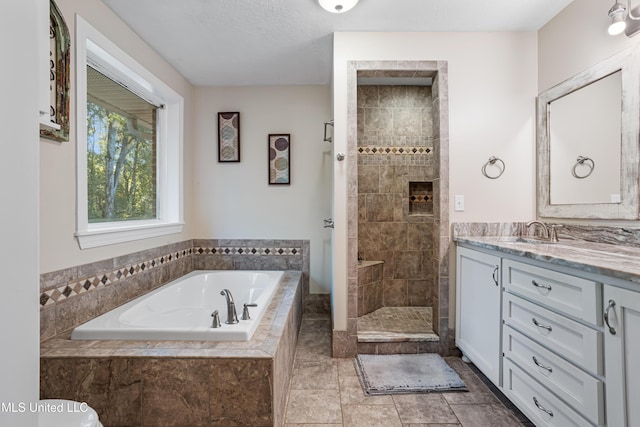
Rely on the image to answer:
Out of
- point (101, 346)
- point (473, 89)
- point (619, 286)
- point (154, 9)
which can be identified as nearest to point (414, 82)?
point (473, 89)

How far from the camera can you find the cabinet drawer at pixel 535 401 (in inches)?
47.6

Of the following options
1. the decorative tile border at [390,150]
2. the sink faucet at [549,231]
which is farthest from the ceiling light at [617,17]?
the decorative tile border at [390,150]

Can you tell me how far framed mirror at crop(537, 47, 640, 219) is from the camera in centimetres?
155

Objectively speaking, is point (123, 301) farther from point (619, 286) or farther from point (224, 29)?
point (619, 286)

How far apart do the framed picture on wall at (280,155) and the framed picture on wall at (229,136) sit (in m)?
0.35

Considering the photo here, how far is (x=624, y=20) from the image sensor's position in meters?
1.53

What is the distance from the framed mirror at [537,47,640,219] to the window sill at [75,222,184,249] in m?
2.94

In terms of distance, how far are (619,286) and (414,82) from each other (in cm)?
276

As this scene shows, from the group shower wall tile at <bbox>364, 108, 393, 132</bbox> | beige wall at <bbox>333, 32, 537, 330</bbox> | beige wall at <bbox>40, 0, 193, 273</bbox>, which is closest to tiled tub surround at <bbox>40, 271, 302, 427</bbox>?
beige wall at <bbox>40, 0, 193, 273</bbox>

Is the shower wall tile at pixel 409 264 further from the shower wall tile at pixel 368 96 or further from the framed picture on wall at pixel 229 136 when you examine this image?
the framed picture on wall at pixel 229 136

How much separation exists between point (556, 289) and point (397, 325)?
1.48 metres

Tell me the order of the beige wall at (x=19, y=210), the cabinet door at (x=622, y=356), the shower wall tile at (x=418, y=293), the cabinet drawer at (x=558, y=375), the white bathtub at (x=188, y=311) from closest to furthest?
the beige wall at (x=19, y=210), the cabinet door at (x=622, y=356), the cabinet drawer at (x=558, y=375), the white bathtub at (x=188, y=311), the shower wall tile at (x=418, y=293)

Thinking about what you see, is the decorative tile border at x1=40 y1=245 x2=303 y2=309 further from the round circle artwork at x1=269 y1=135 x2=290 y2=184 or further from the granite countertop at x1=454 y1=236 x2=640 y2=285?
the granite countertop at x1=454 y1=236 x2=640 y2=285

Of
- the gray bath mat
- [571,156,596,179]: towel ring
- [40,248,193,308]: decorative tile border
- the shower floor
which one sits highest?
[571,156,596,179]: towel ring
